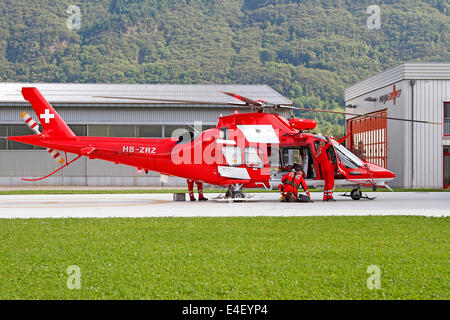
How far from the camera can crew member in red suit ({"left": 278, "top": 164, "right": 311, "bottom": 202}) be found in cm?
1828

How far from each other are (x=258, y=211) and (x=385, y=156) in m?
24.2

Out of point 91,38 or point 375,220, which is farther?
point 91,38

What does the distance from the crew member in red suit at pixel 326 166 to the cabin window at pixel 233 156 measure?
2.74 meters

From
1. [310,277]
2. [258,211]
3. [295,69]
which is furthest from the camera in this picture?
[295,69]

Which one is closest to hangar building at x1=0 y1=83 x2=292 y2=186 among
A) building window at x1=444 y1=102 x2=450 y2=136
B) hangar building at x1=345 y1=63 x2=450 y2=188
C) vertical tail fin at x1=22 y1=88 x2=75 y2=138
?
hangar building at x1=345 y1=63 x2=450 y2=188

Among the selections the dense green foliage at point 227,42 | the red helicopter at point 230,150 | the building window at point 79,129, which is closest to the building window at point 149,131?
the building window at point 79,129

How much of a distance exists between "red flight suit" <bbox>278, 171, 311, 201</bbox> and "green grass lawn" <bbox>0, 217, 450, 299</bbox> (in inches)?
239

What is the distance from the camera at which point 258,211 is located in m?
15.2

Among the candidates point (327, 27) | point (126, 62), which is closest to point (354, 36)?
point (327, 27)

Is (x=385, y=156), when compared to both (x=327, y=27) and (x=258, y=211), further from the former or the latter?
(x=327, y=27)

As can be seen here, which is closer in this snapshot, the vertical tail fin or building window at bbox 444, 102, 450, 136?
the vertical tail fin

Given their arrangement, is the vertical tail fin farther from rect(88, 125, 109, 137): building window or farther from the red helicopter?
rect(88, 125, 109, 137): building window
